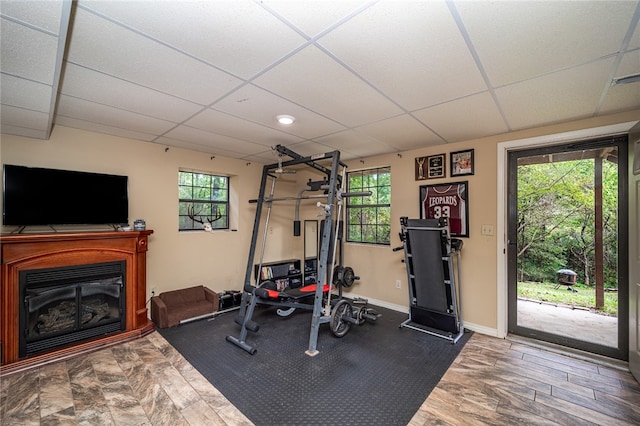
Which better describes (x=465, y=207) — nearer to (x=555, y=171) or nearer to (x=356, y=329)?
(x=555, y=171)

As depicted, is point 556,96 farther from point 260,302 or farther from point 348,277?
point 260,302

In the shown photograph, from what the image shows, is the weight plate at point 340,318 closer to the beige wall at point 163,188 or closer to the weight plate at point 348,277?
the weight plate at point 348,277

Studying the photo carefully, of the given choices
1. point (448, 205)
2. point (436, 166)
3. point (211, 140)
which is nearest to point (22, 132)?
point (211, 140)

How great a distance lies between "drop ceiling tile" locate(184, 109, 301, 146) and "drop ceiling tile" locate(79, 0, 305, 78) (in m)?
0.98

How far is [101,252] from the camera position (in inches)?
112

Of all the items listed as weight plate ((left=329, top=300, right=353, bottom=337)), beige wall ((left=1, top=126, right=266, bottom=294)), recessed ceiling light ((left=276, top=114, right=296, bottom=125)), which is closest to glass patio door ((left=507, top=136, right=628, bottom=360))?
weight plate ((left=329, top=300, right=353, bottom=337))

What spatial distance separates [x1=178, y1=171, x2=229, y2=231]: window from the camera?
12.9 feet

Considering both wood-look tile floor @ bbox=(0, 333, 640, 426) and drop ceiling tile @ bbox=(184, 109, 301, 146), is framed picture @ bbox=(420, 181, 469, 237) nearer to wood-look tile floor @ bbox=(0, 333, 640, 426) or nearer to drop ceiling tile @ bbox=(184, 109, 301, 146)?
wood-look tile floor @ bbox=(0, 333, 640, 426)

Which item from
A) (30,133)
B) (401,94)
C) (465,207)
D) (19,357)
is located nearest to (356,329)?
(465,207)

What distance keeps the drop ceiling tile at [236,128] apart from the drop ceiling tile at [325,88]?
756 millimetres

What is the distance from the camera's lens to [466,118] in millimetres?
2598

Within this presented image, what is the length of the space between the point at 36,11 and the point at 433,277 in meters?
3.67

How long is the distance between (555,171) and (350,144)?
2.35 metres

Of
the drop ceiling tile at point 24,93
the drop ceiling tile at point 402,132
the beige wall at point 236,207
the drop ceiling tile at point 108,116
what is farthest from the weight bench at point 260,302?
the drop ceiling tile at point 24,93
